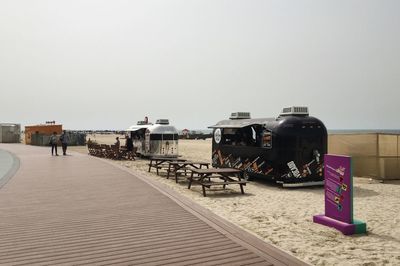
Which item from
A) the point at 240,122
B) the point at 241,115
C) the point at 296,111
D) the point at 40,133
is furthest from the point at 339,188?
the point at 40,133

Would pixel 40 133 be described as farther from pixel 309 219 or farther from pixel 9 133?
pixel 309 219

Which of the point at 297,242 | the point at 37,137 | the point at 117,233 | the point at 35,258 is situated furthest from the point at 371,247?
the point at 37,137

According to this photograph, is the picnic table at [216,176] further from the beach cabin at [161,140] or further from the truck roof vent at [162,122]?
the truck roof vent at [162,122]

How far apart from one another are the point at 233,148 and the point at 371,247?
9.94m

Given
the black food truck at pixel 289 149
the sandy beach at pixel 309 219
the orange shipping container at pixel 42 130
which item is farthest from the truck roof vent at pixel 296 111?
the orange shipping container at pixel 42 130

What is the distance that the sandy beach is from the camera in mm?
5855

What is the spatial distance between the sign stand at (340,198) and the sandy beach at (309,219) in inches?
6.8

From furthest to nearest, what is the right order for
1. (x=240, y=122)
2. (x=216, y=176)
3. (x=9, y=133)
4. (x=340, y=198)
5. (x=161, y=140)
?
(x=9, y=133), (x=161, y=140), (x=240, y=122), (x=216, y=176), (x=340, y=198)

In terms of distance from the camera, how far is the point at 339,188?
7.41 meters

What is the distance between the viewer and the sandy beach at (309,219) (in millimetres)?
5855

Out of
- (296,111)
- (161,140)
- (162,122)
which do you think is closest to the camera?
(296,111)

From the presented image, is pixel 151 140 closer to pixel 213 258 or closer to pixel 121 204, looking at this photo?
pixel 121 204

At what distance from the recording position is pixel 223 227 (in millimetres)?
6934

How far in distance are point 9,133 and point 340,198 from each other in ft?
163
